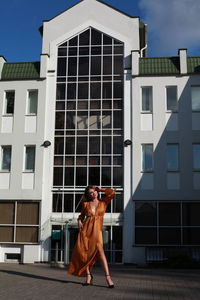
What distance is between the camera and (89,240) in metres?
9.30

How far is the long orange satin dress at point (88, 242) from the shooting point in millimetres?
9219

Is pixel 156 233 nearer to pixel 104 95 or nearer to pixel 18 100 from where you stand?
pixel 104 95

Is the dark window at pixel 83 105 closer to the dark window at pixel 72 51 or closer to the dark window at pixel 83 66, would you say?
the dark window at pixel 83 66

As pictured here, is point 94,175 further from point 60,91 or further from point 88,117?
point 60,91

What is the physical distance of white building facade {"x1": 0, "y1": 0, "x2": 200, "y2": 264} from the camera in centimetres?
2130

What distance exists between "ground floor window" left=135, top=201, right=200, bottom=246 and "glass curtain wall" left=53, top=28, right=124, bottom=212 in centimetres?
138

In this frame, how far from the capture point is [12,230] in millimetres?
22016

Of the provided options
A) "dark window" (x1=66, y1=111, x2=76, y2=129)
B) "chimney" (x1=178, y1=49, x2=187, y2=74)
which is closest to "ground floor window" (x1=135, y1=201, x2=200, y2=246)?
"dark window" (x1=66, y1=111, x2=76, y2=129)

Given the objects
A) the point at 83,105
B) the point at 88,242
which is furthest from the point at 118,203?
the point at 88,242

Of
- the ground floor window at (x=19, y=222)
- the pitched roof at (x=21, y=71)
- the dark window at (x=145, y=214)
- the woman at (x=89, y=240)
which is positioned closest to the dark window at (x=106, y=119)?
the pitched roof at (x=21, y=71)

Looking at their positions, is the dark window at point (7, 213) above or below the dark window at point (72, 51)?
below

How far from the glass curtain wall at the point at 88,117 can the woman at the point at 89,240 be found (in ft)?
40.2

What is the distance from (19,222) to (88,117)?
663cm

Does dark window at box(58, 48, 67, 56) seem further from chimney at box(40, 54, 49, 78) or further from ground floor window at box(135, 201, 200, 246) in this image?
ground floor window at box(135, 201, 200, 246)
